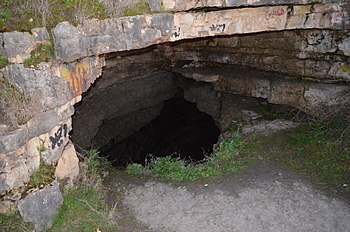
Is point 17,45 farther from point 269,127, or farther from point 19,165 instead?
point 269,127

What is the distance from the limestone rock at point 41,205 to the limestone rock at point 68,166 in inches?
14.5

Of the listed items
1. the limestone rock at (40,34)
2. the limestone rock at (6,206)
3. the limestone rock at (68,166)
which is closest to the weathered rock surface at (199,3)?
the limestone rock at (40,34)

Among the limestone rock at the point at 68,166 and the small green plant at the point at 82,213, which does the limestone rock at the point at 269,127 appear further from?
the limestone rock at the point at 68,166

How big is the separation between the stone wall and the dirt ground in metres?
1.37

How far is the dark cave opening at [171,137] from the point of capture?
1158cm

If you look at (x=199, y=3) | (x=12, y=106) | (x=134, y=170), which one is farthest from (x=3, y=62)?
(x=134, y=170)

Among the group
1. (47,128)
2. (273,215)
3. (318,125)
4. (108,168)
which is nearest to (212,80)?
(318,125)

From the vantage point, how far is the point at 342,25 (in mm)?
7121

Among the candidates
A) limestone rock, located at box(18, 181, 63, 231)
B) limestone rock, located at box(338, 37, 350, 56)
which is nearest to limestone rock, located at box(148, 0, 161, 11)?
limestone rock, located at box(18, 181, 63, 231)

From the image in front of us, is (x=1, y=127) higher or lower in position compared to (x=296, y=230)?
higher

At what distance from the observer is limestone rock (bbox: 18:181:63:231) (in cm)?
489

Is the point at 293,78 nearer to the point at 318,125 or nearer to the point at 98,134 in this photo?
the point at 318,125

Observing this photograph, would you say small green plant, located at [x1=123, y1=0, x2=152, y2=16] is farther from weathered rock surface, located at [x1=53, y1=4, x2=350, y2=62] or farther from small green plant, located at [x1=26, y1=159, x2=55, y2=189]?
small green plant, located at [x1=26, y1=159, x2=55, y2=189]

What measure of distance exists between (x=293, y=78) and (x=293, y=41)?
927mm
